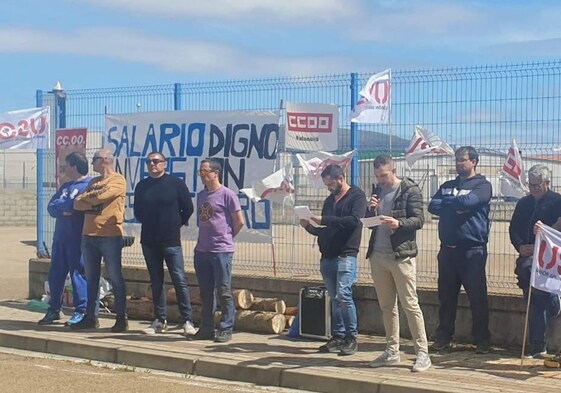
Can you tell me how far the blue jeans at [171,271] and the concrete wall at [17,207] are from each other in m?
26.4

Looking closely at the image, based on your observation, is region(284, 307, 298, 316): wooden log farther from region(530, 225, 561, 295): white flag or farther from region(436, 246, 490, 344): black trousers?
region(530, 225, 561, 295): white flag

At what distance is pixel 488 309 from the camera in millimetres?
9766

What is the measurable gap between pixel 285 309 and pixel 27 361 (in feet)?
9.98

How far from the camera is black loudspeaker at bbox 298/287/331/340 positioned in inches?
406

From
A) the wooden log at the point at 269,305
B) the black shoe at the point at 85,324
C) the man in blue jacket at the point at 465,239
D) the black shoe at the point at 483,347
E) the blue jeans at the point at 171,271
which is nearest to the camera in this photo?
the man in blue jacket at the point at 465,239

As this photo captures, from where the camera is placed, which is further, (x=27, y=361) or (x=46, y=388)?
(x=27, y=361)

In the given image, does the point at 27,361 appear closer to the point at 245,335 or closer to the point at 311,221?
the point at 245,335

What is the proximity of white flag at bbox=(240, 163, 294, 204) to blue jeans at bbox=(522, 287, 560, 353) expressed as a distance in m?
3.30

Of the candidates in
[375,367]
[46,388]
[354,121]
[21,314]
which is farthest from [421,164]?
[21,314]

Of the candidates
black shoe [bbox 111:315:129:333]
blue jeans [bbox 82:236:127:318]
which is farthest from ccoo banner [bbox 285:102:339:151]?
black shoe [bbox 111:315:129:333]

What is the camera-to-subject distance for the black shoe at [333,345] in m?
9.60

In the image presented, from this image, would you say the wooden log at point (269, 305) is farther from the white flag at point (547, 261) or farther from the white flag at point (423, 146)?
the white flag at point (547, 261)

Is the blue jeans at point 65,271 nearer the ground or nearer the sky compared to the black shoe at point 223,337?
nearer the sky

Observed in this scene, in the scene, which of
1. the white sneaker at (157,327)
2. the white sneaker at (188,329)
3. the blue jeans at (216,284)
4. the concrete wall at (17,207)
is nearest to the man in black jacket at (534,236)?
the blue jeans at (216,284)
